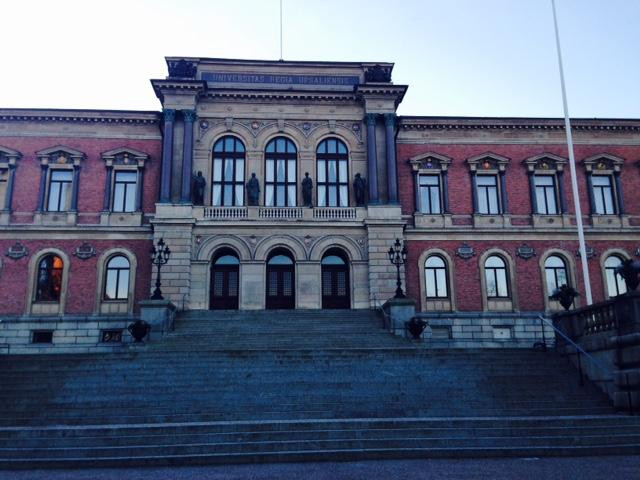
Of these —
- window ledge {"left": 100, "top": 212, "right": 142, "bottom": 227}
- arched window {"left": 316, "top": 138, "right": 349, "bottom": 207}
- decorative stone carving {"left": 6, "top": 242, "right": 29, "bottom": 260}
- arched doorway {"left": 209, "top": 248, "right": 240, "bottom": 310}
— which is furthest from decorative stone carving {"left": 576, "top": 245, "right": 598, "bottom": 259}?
decorative stone carving {"left": 6, "top": 242, "right": 29, "bottom": 260}

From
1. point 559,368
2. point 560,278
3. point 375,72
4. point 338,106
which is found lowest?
point 559,368

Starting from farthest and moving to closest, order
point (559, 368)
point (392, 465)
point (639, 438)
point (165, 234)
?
1. point (165, 234)
2. point (559, 368)
3. point (639, 438)
4. point (392, 465)

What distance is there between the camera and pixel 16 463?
1076 cm

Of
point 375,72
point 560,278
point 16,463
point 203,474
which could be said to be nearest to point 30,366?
point 16,463

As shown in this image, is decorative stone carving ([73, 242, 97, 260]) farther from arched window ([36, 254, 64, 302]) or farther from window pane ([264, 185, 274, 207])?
window pane ([264, 185, 274, 207])

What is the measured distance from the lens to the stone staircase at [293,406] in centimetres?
1120

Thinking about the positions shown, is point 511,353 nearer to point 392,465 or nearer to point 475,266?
point 392,465

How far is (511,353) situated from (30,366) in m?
15.4

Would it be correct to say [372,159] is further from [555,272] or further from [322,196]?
[555,272]

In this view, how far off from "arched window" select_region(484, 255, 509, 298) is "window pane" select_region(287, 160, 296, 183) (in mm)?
11434

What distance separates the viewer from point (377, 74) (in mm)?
31469

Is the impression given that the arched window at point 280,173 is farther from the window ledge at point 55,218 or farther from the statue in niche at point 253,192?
the window ledge at point 55,218

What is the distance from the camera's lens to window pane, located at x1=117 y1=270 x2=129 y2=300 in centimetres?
2878

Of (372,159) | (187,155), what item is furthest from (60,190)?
(372,159)
